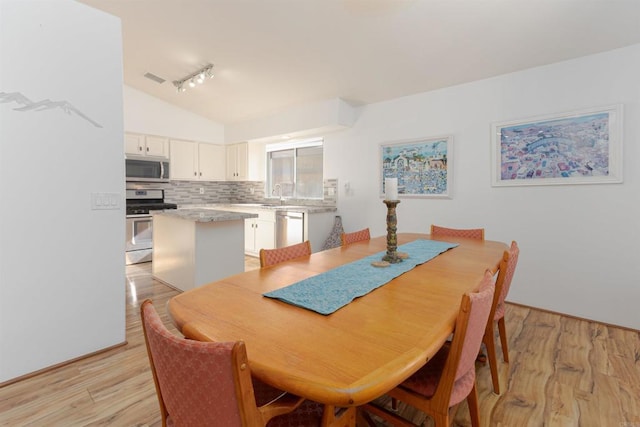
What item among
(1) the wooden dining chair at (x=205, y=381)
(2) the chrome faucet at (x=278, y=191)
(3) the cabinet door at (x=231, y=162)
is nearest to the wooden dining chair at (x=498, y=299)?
(1) the wooden dining chair at (x=205, y=381)

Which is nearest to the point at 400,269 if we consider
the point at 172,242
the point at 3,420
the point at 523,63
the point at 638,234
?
the point at 3,420

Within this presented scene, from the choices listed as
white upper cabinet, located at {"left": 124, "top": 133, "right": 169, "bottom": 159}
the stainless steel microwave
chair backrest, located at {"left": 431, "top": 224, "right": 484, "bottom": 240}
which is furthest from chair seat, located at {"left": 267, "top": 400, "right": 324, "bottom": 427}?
white upper cabinet, located at {"left": 124, "top": 133, "right": 169, "bottom": 159}

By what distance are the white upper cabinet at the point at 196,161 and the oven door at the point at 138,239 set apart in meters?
0.99

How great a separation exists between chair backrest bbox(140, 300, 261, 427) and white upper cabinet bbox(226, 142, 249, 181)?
194 inches

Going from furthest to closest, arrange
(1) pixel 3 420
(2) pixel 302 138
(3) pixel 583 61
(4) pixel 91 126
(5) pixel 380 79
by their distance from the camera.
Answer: (2) pixel 302 138
(5) pixel 380 79
(3) pixel 583 61
(4) pixel 91 126
(1) pixel 3 420

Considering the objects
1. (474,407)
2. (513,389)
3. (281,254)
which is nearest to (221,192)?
(281,254)

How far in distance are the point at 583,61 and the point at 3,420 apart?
457 cm

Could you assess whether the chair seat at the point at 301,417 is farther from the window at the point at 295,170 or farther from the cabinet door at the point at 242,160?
the cabinet door at the point at 242,160

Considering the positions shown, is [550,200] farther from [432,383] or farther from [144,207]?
[144,207]

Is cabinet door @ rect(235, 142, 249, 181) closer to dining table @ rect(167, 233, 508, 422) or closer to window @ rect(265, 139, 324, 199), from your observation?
window @ rect(265, 139, 324, 199)

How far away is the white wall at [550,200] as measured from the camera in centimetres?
247

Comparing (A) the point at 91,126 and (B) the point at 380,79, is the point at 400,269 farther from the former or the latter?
(B) the point at 380,79

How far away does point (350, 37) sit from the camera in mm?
2760

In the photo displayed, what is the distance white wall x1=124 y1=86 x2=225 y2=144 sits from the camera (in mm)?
4680
